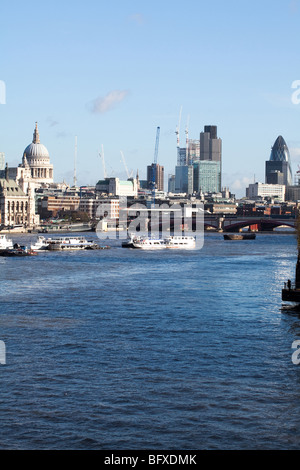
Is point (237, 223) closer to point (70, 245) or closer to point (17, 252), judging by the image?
point (70, 245)

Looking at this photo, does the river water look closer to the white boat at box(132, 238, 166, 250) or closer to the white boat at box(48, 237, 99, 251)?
the white boat at box(48, 237, 99, 251)

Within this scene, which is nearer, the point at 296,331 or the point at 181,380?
the point at 181,380

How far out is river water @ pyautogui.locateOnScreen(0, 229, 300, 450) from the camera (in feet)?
56.7

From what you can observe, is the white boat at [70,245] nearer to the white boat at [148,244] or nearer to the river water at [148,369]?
the white boat at [148,244]

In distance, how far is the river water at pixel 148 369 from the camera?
1730 centimetres

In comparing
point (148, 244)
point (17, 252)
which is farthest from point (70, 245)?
point (17, 252)

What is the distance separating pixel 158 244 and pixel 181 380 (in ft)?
224

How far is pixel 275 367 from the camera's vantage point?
885 inches

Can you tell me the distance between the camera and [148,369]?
22.2m

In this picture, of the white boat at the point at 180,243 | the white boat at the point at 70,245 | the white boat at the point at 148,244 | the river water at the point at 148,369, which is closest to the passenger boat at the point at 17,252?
the white boat at the point at 70,245

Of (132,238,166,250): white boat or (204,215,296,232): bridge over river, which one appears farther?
(204,215,296,232): bridge over river

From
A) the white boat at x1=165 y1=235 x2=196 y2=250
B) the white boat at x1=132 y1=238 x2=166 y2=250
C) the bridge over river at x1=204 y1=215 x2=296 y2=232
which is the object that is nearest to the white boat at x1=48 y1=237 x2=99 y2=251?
the white boat at x1=132 y1=238 x2=166 y2=250
